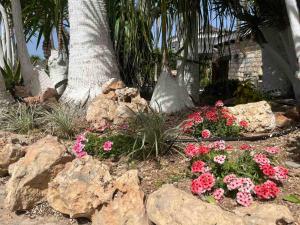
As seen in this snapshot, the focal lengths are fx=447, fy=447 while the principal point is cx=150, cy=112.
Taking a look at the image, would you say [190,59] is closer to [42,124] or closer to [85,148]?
[42,124]

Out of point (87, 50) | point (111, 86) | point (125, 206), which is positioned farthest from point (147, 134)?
point (87, 50)

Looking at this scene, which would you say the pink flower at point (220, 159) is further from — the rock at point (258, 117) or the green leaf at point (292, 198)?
the rock at point (258, 117)

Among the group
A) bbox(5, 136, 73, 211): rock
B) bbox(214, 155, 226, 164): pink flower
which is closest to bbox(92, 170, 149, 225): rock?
bbox(214, 155, 226, 164): pink flower

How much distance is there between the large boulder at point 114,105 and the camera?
19.8 feet

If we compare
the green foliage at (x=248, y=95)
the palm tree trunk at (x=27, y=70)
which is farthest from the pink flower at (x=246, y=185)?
the palm tree trunk at (x=27, y=70)

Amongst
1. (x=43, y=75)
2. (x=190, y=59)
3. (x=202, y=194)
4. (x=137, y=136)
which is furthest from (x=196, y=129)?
(x=43, y=75)

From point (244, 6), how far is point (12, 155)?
5209mm

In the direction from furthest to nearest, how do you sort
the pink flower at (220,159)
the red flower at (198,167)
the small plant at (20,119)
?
the small plant at (20,119) < the red flower at (198,167) < the pink flower at (220,159)

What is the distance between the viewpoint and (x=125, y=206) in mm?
3586

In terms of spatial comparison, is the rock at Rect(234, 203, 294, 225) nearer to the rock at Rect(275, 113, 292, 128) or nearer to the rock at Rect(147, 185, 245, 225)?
the rock at Rect(147, 185, 245, 225)

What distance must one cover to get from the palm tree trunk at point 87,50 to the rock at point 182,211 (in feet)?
14.0

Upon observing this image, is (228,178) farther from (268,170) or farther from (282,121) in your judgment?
(282,121)

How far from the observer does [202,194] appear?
354cm

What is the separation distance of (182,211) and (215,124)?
2.60 metres
